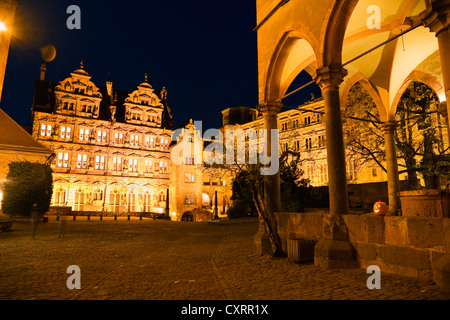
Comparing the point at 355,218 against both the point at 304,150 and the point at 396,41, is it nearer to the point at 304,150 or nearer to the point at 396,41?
the point at 396,41

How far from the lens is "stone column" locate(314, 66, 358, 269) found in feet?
21.1

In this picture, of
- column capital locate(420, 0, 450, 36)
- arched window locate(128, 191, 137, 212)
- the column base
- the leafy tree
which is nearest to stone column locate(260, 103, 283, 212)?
the column base

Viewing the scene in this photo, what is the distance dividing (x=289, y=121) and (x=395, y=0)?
3064 centimetres

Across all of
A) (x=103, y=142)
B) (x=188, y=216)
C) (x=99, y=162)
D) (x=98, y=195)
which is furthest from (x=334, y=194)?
(x=103, y=142)

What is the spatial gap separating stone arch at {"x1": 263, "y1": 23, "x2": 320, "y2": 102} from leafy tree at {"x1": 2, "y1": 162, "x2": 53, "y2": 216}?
19.2 meters

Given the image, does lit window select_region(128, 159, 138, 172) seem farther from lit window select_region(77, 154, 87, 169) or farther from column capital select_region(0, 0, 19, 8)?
column capital select_region(0, 0, 19, 8)

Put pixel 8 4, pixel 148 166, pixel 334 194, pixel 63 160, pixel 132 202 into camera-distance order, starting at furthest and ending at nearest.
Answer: pixel 148 166
pixel 132 202
pixel 63 160
pixel 8 4
pixel 334 194

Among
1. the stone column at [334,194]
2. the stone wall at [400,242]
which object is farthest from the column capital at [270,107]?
the stone wall at [400,242]

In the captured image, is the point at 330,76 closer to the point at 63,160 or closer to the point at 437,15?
the point at 437,15

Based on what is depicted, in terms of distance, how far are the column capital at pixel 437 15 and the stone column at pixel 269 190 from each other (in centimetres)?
522

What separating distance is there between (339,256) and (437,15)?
16.2ft

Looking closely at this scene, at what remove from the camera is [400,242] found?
556cm

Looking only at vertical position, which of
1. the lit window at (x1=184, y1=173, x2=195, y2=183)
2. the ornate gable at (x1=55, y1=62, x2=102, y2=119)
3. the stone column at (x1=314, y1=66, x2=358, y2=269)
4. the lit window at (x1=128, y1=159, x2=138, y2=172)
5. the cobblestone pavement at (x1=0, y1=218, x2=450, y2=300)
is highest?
the ornate gable at (x1=55, y1=62, x2=102, y2=119)

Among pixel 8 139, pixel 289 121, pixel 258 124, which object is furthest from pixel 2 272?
pixel 258 124
